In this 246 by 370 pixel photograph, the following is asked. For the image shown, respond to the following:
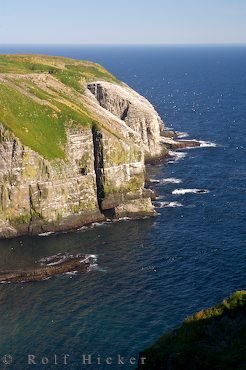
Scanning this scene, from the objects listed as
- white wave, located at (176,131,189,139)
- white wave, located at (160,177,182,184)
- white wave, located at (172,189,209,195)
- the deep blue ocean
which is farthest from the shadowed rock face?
white wave, located at (176,131,189,139)

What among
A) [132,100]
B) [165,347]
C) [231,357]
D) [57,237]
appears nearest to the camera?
[231,357]

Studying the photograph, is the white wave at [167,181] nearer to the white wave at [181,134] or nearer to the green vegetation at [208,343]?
the white wave at [181,134]

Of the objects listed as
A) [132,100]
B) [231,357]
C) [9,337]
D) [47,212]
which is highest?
[132,100]

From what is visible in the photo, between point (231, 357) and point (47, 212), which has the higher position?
point (231, 357)

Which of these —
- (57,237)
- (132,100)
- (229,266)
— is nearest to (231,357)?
(229,266)

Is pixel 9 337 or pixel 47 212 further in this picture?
pixel 47 212

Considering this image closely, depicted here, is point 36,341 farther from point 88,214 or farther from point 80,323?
point 88,214

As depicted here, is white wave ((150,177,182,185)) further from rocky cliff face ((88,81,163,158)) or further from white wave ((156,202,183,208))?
rocky cliff face ((88,81,163,158))

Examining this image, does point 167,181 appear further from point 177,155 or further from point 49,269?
point 49,269

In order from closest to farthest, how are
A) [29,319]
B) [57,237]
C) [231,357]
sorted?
[231,357] → [29,319] → [57,237]
